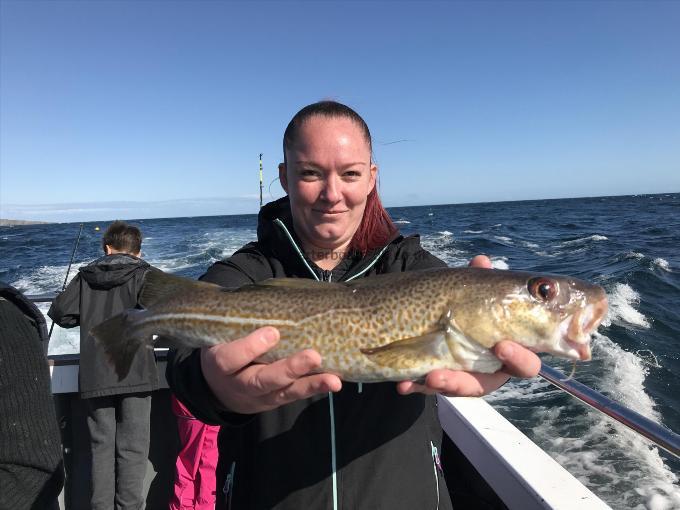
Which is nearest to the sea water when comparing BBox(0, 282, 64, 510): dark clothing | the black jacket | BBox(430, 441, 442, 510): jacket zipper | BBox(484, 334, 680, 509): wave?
BBox(484, 334, 680, 509): wave

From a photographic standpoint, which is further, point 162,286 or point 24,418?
point 162,286

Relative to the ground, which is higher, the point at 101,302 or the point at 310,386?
the point at 310,386

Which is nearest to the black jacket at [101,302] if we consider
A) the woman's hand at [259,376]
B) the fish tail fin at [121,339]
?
the fish tail fin at [121,339]

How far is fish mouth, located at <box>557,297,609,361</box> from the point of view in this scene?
2.39 m

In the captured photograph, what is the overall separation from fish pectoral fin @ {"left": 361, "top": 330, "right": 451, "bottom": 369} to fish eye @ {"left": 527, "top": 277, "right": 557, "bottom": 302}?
0.61 metres

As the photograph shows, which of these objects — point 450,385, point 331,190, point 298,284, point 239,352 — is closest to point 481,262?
point 450,385

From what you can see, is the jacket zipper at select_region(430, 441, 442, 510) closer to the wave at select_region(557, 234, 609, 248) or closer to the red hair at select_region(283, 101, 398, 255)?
the red hair at select_region(283, 101, 398, 255)

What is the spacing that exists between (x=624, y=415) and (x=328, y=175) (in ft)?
7.53

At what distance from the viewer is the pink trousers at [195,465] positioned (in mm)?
4715

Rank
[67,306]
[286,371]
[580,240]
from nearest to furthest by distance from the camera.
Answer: [286,371] → [67,306] → [580,240]

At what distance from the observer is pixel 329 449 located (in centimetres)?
237

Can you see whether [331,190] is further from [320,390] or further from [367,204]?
[320,390]

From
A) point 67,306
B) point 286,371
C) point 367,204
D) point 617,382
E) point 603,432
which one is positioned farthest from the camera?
point 617,382

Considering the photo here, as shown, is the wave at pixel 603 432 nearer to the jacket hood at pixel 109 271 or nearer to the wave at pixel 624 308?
the wave at pixel 624 308
